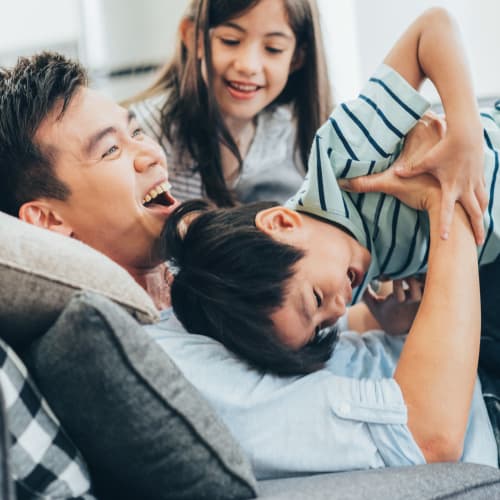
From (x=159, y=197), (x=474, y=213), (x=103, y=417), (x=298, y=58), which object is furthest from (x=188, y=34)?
(x=103, y=417)

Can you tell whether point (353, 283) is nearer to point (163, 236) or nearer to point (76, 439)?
point (163, 236)

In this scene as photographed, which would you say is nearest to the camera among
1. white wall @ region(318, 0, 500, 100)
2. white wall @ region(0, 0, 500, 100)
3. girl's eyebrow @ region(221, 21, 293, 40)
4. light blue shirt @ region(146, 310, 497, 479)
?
light blue shirt @ region(146, 310, 497, 479)

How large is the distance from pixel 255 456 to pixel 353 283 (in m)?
0.41

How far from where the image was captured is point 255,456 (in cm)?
89

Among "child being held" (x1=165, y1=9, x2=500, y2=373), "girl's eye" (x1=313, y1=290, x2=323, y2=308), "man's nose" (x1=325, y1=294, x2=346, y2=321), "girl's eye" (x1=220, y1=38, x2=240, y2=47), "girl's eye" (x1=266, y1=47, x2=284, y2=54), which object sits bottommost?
"man's nose" (x1=325, y1=294, x2=346, y2=321)

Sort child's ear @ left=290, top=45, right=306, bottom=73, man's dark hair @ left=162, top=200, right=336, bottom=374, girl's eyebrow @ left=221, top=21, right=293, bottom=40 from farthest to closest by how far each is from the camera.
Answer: child's ear @ left=290, top=45, right=306, bottom=73 < girl's eyebrow @ left=221, top=21, right=293, bottom=40 < man's dark hair @ left=162, top=200, right=336, bottom=374

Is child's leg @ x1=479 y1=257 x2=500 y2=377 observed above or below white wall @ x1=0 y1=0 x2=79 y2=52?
below

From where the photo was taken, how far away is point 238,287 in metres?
1.04

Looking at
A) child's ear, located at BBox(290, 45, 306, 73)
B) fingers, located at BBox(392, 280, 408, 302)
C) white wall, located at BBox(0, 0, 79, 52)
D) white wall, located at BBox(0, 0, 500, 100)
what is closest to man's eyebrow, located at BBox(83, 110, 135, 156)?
fingers, located at BBox(392, 280, 408, 302)

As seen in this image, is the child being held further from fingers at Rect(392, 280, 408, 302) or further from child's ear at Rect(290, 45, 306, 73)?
child's ear at Rect(290, 45, 306, 73)

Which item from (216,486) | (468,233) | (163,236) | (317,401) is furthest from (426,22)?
(216,486)

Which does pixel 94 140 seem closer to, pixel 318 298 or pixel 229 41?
pixel 318 298

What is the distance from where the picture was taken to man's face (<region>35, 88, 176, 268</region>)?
123 centimetres

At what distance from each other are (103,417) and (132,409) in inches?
1.3
